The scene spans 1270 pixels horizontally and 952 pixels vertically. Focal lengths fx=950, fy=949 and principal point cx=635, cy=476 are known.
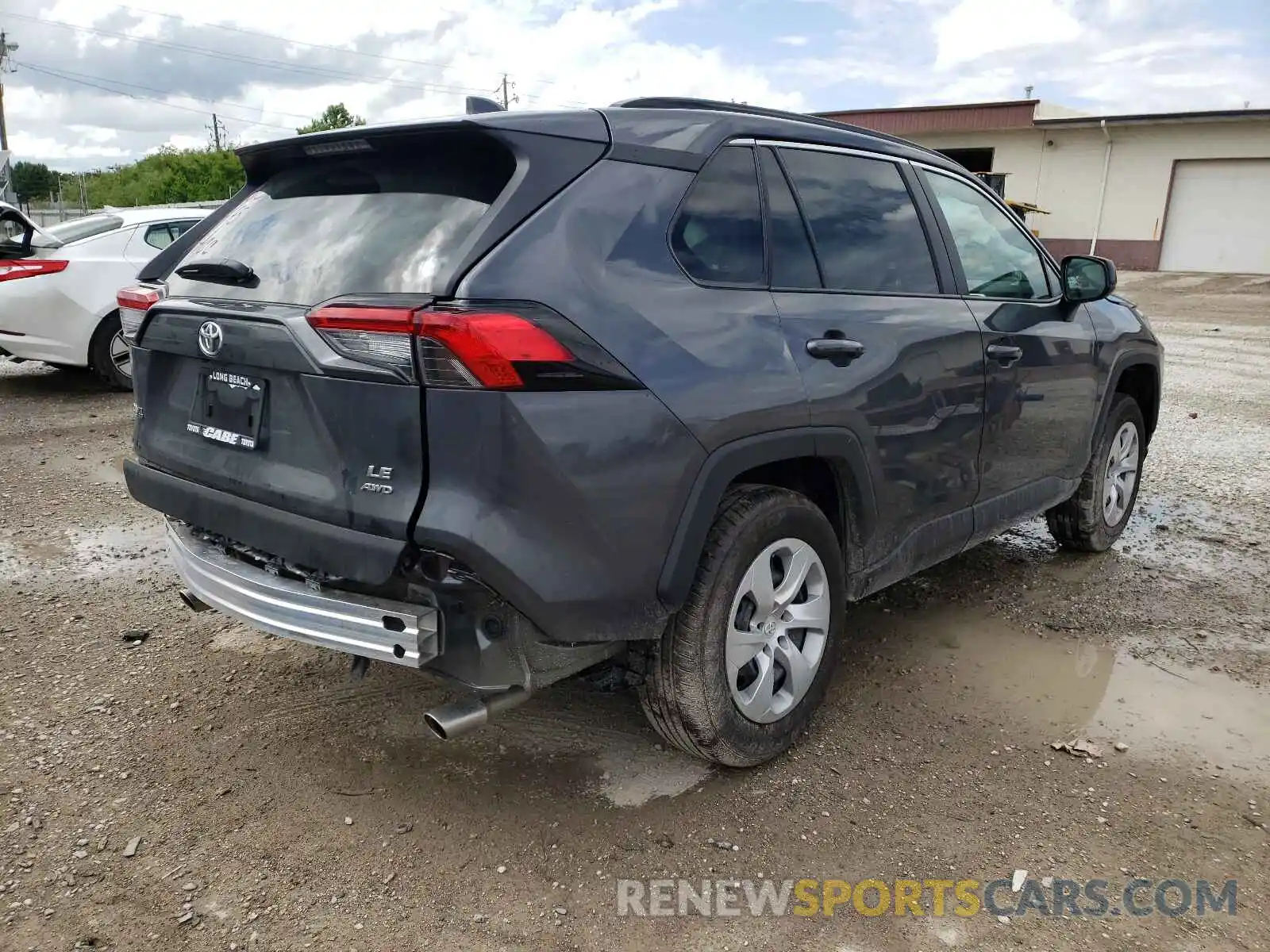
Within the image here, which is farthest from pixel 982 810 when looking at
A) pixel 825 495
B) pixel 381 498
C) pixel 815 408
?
pixel 381 498

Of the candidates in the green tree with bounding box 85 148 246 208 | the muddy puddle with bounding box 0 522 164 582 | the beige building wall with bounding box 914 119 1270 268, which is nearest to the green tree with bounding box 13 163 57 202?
the green tree with bounding box 85 148 246 208

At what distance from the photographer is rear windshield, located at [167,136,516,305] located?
2.38 meters

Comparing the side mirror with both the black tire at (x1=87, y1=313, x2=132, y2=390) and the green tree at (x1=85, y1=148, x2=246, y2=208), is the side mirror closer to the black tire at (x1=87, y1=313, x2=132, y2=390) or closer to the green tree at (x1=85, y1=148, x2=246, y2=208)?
the black tire at (x1=87, y1=313, x2=132, y2=390)

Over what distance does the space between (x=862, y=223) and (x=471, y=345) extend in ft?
5.70

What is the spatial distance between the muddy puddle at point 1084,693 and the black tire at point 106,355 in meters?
7.39

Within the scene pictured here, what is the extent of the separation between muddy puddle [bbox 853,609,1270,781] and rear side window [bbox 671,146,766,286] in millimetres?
1708

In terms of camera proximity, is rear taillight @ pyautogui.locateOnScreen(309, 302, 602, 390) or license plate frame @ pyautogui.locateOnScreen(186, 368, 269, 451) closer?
rear taillight @ pyautogui.locateOnScreen(309, 302, 602, 390)

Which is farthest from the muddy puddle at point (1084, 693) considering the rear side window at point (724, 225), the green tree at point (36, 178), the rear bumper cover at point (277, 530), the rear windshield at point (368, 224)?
the green tree at point (36, 178)

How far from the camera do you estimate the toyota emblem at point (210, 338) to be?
103 inches

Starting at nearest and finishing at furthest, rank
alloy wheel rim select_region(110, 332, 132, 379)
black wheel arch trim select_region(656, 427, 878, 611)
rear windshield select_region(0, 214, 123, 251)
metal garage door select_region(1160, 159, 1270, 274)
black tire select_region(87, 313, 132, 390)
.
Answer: black wheel arch trim select_region(656, 427, 878, 611)
rear windshield select_region(0, 214, 123, 251)
black tire select_region(87, 313, 132, 390)
alloy wheel rim select_region(110, 332, 132, 379)
metal garage door select_region(1160, 159, 1270, 274)

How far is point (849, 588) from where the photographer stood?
10.8ft

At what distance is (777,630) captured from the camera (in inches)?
117

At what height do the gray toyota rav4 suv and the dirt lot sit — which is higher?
the gray toyota rav4 suv

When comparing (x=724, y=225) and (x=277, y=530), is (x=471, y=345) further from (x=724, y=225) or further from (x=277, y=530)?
(x=724, y=225)
